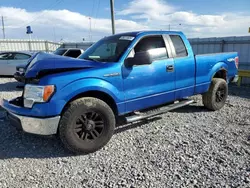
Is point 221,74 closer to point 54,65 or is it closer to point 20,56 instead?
point 54,65

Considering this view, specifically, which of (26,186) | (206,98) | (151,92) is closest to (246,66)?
(206,98)

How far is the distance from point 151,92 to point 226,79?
279 centimetres

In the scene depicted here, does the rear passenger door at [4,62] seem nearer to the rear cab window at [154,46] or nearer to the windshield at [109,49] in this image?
the windshield at [109,49]

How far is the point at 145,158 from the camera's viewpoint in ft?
10.3

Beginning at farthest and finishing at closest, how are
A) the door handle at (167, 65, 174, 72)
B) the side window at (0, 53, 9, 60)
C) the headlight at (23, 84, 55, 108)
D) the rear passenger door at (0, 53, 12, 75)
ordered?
the side window at (0, 53, 9, 60)
the rear passenger door at (0, 53, 12, 75)
the door handle at (167, 65, 174, 72)
the headlight at (23, 84, 55, 108)

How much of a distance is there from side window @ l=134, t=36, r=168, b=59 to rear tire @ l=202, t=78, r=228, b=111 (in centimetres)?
176

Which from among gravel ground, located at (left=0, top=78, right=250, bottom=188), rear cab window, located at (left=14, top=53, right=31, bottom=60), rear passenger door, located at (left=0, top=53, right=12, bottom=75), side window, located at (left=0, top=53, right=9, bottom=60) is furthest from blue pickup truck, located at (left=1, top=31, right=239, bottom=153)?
side window, located at (left=0, top=53, right=9, bottom=60)

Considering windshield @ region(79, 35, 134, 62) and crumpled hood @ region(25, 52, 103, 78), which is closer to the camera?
crumpled hood @ region(25, 52, 103, 78)

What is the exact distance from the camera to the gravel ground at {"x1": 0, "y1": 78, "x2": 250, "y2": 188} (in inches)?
103

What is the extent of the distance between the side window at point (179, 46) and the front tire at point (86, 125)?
2.04 meters

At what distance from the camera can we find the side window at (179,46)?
4.42 m

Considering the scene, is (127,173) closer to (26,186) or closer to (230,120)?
(26,186)

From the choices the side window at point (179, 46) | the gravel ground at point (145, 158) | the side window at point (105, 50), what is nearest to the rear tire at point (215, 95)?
the gravel ground at point (145, 158)

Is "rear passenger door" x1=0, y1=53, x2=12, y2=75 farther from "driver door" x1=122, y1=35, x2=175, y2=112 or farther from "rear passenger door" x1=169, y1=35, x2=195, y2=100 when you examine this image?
"rear passenger door" x1=169, y1=35, x2=195, y2=100
